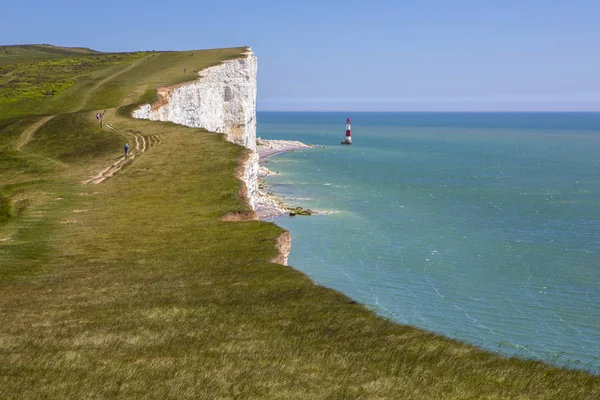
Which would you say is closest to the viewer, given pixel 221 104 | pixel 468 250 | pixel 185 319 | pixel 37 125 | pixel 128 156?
pixel 185 319

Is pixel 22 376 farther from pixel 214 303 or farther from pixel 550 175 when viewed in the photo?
pixel 550 175

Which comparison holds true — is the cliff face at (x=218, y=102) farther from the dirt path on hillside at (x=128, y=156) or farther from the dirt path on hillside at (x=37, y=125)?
the dirt path on hillside at (x=128, y=156)

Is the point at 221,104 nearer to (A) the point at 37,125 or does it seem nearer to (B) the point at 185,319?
(A) the point at 37,125

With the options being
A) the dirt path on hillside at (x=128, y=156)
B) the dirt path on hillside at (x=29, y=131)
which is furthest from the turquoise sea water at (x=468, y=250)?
the dirt path on hillside at (x=29, y=131)

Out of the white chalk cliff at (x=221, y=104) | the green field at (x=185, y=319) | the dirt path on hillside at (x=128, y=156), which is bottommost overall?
the green field at (x=185, y=319)

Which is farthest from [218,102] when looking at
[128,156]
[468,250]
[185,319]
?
[185,319]

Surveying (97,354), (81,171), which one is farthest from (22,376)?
(81,171)

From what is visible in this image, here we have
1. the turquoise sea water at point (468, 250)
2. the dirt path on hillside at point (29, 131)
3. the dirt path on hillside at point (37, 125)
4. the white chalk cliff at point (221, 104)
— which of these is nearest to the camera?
the turquoise sea water at point (468, 250)
